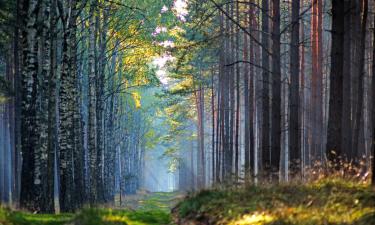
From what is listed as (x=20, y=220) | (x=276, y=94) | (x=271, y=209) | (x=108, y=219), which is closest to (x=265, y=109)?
(x=276, y=94)

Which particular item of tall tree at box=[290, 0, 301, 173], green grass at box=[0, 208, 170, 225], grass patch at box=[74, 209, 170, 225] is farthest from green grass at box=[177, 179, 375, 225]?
tall tree at box=[290, 0, 301, 173]

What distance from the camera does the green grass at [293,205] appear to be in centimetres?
632

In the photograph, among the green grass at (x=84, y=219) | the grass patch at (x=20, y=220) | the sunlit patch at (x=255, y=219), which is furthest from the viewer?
the green grass at (x=84, y=219)

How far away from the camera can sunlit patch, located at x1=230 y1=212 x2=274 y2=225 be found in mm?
7079

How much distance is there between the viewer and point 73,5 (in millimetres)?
16906

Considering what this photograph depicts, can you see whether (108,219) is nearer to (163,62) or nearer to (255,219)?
(255,219)

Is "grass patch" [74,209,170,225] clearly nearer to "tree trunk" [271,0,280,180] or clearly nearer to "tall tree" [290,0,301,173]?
"tree trunk" [271,0,280,180]

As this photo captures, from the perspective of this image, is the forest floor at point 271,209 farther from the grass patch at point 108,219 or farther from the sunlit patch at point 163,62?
the sunlit patch at point 163,62

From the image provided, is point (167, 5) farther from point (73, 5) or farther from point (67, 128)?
point (67, 128)

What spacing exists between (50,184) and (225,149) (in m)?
16.8

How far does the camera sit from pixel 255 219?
743cm

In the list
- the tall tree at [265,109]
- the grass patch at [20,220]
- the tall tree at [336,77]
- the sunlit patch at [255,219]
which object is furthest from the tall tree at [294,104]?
the grass patch at [20,220]

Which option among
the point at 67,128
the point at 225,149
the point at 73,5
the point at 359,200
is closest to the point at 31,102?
the point at 67,128

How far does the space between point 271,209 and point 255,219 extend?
0.56m
